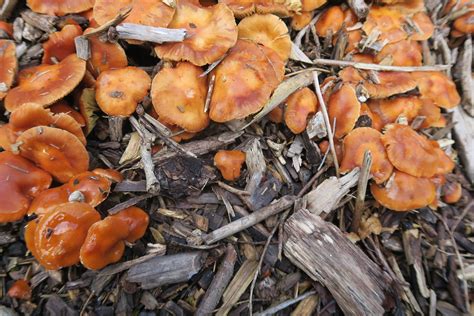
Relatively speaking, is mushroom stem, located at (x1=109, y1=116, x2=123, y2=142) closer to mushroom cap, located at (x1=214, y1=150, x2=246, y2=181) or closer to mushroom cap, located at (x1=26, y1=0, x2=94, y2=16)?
mushroom cap, located at (x1=214, y1=150, x2=246, y2=181)

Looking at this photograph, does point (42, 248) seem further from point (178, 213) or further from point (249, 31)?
point (249, 31)

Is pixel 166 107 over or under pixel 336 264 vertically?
over

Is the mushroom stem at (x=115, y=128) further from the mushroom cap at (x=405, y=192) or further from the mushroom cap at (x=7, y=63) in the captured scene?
the mushroom cap at (x=405, y=192)

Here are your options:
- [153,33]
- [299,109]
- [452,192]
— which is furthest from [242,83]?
[452,192]

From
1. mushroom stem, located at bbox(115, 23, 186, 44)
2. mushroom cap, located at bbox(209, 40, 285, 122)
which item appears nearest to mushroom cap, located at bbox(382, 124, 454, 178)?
mushroom cap, located at bbox(209, 40, 285, 122)

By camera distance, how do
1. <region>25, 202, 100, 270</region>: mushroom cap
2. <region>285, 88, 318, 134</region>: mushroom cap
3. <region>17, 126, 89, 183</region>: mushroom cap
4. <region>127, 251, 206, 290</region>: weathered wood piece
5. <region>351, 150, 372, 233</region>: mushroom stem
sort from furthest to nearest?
<region>285, 88, 318, 134</region>: mushroom cap < <region>351, 150, 372, 233</region>: mushroom stem < <region>127, 251, 206, 290</region>: weathered wood piece < <region>17, 126, 89, 183</region>: mushroom cap < <region>25, 202, 100, 270</region>: mushroom cap

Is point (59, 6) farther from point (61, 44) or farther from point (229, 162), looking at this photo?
point (229, 162)
